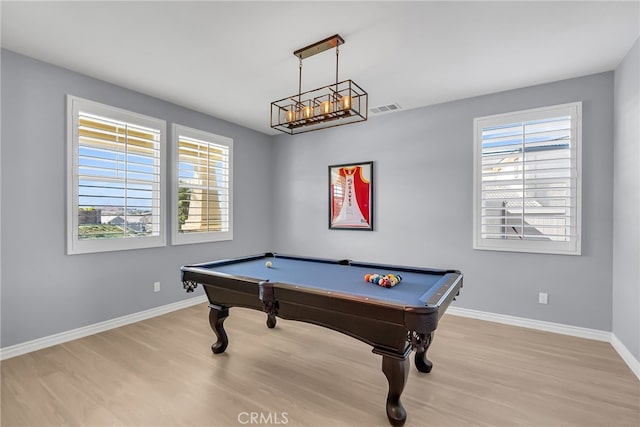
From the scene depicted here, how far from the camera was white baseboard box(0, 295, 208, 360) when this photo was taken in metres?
2.64

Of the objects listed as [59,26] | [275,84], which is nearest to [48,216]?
[59,26]

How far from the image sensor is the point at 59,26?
7.55 feet

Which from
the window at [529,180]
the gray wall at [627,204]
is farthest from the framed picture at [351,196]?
the gray wall at [627,204]

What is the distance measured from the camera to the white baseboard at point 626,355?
237 cm

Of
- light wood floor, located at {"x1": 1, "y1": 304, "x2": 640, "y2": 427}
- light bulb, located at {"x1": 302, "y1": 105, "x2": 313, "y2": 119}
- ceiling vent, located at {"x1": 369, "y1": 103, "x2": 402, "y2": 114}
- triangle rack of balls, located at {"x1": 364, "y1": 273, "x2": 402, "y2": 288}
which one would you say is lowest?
light wood floor, located at {"x1": 1, "y1": 304, "x2": 640, "y2": 427}

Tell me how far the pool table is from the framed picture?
1.62m

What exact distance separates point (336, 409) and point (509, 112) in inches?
137

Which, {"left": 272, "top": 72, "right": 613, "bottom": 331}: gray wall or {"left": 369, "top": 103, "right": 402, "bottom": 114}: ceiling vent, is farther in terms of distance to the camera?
{"left": 369, "top": 103, "right": 402, "bottom": 114}: ceiling vent

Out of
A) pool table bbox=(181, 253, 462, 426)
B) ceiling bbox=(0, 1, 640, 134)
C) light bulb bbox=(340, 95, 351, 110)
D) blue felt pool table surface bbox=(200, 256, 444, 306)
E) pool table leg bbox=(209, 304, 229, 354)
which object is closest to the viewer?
pool table bbox=(181, 253, 462, 426)

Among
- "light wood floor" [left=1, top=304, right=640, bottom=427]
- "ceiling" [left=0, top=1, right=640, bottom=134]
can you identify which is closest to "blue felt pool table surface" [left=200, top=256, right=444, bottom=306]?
"light wood floor" [left=1, top=304, right=640, bottom=427]

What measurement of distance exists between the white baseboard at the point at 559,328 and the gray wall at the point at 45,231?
12.8ft

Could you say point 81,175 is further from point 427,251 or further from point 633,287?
point 633,287

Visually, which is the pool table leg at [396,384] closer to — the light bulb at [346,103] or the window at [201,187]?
the light bulb at [346,103]

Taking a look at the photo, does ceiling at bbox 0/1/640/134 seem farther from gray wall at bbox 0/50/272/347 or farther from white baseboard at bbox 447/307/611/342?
white baseboard at bbox 447/307/611/342
